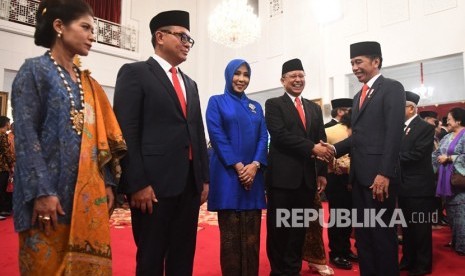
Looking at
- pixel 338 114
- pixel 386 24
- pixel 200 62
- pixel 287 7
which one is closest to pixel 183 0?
pixel 200 62

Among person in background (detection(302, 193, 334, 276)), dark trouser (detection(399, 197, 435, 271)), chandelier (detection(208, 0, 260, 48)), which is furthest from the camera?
chandelier (detection(208, 0, 260, 48))

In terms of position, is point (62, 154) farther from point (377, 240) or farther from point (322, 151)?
point (377, 240)

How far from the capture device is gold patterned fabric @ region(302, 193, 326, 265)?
2775 mm

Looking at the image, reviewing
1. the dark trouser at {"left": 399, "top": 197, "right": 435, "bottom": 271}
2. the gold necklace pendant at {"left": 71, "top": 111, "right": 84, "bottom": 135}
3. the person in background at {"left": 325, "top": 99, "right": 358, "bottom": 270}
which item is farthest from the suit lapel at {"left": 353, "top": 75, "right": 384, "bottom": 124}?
the gold necklace pendant at {"left": 71, "top": 111, "right": 84, "bottom": 135}

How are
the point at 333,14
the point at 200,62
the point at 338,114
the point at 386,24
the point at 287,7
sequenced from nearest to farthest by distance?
1. the point at 338,114
2. the point at 386,24
3. the point at 333,14
4. the point at 287,7
5. the point at 200,62

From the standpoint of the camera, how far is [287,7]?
27.0ft

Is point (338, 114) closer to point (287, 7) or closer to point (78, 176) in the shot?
point (78, 176)

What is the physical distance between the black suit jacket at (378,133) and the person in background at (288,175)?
0.26 m

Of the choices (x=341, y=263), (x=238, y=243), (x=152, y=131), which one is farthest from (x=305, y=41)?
(x=152, y=131)

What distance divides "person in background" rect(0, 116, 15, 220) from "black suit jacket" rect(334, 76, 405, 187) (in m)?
5.01

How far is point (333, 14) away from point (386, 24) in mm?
1160

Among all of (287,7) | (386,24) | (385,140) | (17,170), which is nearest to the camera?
(17,170)

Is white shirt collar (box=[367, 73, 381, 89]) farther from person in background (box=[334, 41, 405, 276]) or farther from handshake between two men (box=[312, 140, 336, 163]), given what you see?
handshake between two men (box=[312, 140, 336, 163])

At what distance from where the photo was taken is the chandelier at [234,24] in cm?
758
